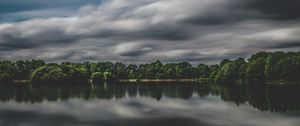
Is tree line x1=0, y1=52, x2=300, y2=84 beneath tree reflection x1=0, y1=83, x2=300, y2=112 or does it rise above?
above

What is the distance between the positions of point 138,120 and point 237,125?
10.00 meters

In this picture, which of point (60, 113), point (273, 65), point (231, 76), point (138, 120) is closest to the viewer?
point (138, 120)

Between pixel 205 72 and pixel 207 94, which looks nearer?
pixel 207 94

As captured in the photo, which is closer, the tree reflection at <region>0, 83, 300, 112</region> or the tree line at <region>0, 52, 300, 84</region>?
the tree reflection at <region>0, 83, 300, 112</region>

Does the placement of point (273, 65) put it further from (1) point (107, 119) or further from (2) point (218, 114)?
(1) point (107, 119)

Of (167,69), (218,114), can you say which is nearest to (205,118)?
(218,114)

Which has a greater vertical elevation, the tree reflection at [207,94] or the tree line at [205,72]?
the tree line at [205,72]

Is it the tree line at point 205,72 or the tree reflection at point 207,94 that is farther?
the tree line at point 205,72

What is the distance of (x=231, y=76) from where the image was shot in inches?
5192

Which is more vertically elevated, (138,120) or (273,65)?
(273,65)

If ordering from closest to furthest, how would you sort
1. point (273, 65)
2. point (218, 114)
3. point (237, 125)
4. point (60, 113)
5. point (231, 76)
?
point (237, 125) < point (218, 114) < point (60, 113) < point (273, 65) < point (231, 76)

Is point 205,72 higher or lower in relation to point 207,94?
higher

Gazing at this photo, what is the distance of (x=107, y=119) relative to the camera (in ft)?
122

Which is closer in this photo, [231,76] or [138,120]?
[138,120]
